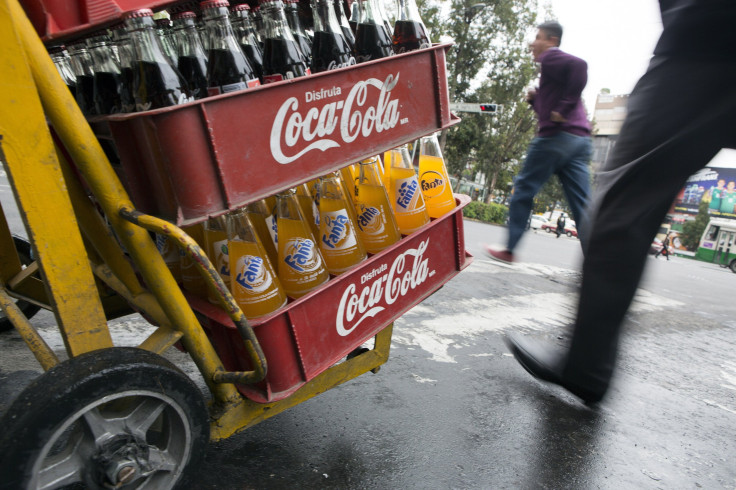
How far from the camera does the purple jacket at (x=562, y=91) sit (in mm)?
3555

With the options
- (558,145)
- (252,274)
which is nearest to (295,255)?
(252,274)

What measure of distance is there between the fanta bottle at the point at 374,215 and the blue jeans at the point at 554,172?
6.70 ft

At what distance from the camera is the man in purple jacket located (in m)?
3.55

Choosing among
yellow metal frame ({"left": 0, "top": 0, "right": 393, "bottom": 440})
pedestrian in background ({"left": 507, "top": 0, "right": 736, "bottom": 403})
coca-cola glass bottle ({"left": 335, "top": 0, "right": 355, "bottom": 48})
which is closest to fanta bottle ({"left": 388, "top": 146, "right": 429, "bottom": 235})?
coca-cola glass bottle ({"left": 335, "top": 0, "right": 355, "bottom": 48})

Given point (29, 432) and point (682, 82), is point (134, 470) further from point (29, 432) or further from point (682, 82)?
point (682, 82)

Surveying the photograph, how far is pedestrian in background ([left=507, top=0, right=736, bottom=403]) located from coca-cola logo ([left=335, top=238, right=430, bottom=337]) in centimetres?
57

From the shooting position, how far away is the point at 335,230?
5.73 feet

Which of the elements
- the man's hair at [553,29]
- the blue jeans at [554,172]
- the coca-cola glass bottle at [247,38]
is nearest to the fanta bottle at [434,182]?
the coca-cola glass bottle at [247,38]

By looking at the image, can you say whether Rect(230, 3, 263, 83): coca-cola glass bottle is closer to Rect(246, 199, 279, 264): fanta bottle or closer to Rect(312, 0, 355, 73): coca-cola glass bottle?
Rect(312, 0, 355, 73): coca-cola glass bottle

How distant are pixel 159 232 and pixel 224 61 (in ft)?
2.20

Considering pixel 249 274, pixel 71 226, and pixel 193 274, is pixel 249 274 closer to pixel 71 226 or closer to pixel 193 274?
pixel 193 274

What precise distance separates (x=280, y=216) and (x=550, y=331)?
2.43 m

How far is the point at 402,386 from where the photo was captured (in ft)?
7.59

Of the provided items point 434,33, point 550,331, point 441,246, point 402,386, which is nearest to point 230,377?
point 441,246
